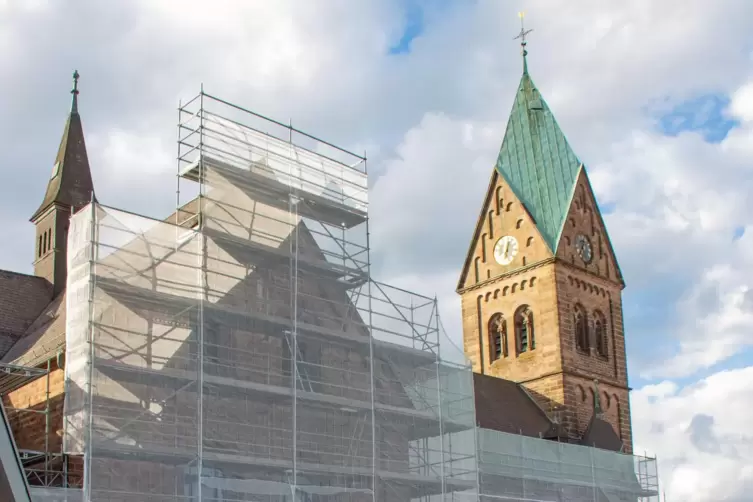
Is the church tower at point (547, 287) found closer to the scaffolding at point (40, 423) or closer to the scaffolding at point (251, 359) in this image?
the scaffolding at point (251, 359)

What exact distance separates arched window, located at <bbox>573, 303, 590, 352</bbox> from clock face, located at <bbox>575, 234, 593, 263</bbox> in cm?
221

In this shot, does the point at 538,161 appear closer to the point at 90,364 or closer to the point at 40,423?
the point at 40,423

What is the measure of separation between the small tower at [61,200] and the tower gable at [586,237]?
18.8 meters

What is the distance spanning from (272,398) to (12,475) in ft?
41.1

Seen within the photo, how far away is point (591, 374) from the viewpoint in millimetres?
45438

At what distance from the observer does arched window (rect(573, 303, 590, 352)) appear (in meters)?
45.8

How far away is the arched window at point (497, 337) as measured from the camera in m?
46.4

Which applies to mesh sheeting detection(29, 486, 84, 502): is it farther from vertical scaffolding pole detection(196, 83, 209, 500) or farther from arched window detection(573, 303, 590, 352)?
arched window detection(573, 303, 590, 352)

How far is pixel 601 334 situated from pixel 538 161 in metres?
7.89

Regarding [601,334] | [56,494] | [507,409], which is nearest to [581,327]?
[601,334]

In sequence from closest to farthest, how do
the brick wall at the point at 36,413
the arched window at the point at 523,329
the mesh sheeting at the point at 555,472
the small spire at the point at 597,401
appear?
the brick wall at the point at 36,413 → the mesh sheeting at the point at 555,472 → the small spire at the point at 597,401 → the arched window at the point at 523,329

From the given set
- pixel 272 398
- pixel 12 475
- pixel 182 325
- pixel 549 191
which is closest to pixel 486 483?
pixel 272 398

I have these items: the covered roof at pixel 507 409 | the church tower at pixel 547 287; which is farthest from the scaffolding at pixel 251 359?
the church tower at pixel 547 287

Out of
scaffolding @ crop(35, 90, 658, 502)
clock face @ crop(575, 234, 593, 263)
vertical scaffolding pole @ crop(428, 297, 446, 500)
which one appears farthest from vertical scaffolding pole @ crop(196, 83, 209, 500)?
clock face @ crop(575, 234, 593, 263)
